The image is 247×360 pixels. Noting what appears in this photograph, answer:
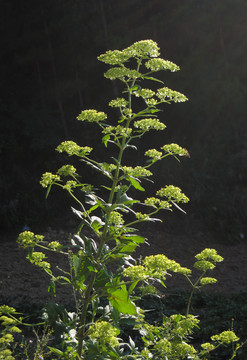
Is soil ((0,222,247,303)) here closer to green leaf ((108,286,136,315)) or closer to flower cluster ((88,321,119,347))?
green leaf ((108,286,136,315))

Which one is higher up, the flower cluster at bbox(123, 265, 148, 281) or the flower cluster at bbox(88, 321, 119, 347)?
the flower cluster at bbox(123, 265, 148, 281)

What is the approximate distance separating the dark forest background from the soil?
0.59 meters

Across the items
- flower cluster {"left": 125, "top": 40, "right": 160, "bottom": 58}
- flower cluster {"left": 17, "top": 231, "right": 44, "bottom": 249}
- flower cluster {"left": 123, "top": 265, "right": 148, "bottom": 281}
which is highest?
flower cluster {"left": 125, "top": 40, "right": 160, "bottom": 58}

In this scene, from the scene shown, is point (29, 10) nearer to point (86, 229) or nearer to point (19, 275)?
point (86, 229)

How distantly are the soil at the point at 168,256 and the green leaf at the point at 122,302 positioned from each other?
350 cm

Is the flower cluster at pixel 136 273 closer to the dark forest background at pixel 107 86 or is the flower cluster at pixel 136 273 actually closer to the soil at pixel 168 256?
the soil at pixel 168 256

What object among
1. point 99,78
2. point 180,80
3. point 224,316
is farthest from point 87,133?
point 224,316

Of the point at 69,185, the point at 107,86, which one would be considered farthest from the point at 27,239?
the point at 107,86

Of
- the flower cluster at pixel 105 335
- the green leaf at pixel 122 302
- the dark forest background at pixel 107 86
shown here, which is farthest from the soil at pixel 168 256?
the flower cluster at pixel 105 335

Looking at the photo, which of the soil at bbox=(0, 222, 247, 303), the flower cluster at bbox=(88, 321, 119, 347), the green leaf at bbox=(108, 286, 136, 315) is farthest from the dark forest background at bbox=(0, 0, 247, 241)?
the flower cluster at bbox=(88, 321, 119, 347)

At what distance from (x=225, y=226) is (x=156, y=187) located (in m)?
1.35

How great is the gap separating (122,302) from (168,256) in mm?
5029

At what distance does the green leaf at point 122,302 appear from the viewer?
192 centimetres

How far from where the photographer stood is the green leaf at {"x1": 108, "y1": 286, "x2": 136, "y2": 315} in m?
1.92
